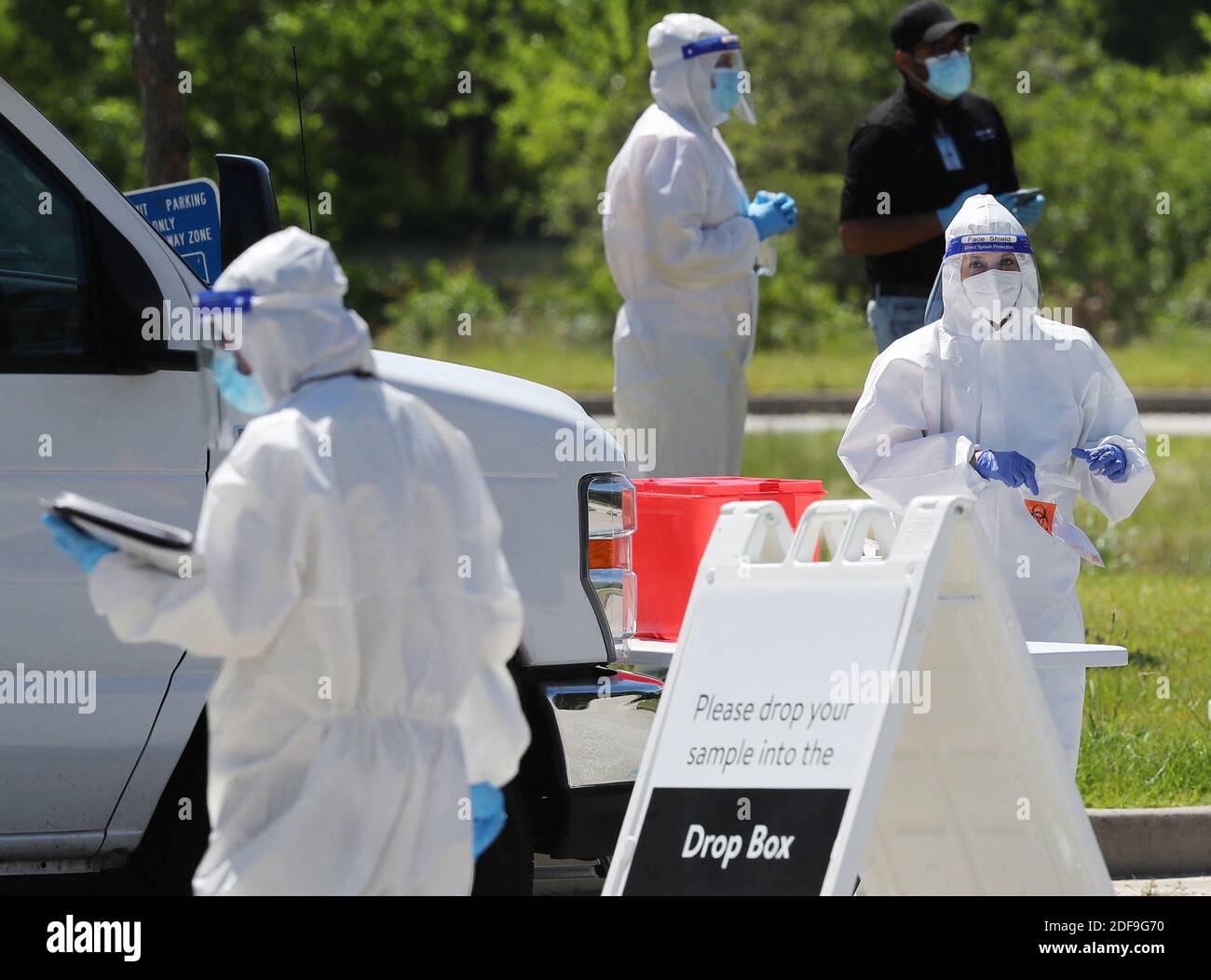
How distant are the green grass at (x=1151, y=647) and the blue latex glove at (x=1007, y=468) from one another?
1.77m

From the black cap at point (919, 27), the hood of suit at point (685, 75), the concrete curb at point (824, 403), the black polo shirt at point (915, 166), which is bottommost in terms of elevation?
the concrete curb at point (824, 403)

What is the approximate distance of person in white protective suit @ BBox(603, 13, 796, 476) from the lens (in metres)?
7.92

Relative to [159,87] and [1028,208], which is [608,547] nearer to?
[1028,208]

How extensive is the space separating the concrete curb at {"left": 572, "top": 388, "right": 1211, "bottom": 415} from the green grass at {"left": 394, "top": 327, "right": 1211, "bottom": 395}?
1.73 ft

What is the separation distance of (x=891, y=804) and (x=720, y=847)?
542 mm

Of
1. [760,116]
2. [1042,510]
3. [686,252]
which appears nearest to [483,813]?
[1042,510]

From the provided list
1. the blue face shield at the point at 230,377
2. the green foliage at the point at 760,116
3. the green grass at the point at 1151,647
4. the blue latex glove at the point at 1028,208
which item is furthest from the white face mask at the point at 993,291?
the green foliage at the point at 760,116

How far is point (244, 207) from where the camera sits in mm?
4852

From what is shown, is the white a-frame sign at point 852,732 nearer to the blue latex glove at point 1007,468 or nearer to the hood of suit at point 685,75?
the blue latex glove at point 1007,468

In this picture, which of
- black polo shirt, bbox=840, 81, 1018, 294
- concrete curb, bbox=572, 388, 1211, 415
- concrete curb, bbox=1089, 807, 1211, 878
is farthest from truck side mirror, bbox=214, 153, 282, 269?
concrete curb, bbox=572, 388, 1211, 415

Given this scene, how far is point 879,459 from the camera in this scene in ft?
17.8

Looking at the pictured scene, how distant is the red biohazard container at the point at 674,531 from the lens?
18.5 ft
